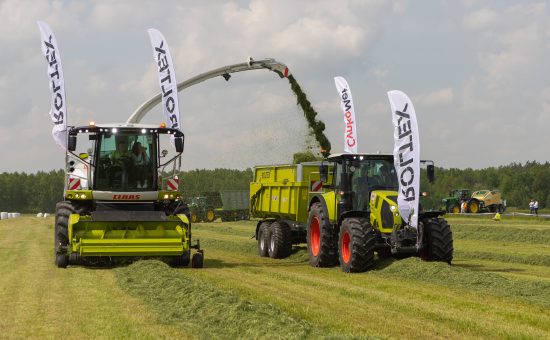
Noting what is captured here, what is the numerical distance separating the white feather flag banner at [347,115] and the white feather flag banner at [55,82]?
8.51 meters

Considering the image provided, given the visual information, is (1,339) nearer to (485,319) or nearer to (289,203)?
(485,319)

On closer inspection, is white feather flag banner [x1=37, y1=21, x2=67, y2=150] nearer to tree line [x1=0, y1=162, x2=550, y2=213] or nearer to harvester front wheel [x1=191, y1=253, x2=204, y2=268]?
harvester front wheel [x1=191, y1=253, x2=204, y2=268]

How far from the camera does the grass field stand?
8102 millimetres

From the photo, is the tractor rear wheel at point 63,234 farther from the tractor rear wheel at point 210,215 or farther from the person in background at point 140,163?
the tractor rear wheel at point 210,215

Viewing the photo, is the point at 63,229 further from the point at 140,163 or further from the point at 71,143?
the point at 140,163

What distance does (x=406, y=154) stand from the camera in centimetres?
1435

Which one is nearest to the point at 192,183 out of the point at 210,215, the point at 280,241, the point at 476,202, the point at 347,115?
the point at 210,215

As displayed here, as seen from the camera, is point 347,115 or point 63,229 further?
point 347,115

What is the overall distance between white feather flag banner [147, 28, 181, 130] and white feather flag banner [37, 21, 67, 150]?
288 centimetres

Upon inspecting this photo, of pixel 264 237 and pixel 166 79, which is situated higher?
pixel 166 79

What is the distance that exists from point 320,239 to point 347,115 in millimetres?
8409

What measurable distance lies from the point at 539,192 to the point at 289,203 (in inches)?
3284

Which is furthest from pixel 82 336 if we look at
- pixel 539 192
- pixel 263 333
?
pixel 539 192

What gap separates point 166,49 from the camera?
74.3 feet
